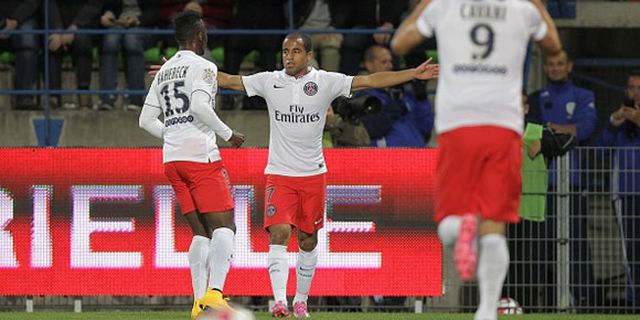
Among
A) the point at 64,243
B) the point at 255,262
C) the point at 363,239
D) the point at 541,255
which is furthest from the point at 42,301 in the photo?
the point at 541,255

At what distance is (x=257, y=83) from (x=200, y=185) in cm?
157

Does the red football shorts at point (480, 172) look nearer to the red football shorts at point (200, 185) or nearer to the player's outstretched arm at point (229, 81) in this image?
the red football shorts at point (200, 185)

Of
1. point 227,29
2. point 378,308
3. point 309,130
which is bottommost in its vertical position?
point 378,308

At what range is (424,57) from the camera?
18.0 metres

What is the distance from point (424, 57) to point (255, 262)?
3.65 metres

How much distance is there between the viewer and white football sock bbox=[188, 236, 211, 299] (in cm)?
1284

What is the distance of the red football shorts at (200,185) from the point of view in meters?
12.6

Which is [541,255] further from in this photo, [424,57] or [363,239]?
[424,57]

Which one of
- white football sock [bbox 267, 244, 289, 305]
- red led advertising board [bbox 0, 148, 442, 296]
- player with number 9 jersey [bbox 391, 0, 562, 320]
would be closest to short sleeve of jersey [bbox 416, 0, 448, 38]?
player with number 9 jersey [bbox 391, 0, 562, 320]

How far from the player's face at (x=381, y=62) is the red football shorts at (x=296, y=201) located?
10.7 feet

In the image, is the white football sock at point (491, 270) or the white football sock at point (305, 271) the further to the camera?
the white football sock at point (305, 271)

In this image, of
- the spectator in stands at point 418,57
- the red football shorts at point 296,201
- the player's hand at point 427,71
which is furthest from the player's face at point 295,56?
the spectator in stands at point 418,57

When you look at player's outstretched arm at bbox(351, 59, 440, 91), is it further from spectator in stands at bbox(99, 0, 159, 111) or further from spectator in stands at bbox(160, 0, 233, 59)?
spectator in stands at bbox(160, 0, 233, 59)

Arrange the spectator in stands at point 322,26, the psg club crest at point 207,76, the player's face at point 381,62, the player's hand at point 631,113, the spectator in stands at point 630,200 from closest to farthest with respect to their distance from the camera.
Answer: the psg club crest at point 207,76 → the spectator in stands at point 630,200 → the player's hand at point 631,113 → the player's face at point 381,62 → the spectator in stands at point 322,26
